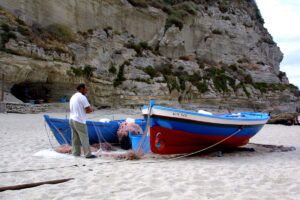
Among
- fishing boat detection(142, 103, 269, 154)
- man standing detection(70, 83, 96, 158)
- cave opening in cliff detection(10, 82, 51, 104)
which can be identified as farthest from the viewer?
cave opening in cliff detection(10, 82, 51, 104)

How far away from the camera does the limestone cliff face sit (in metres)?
24.0

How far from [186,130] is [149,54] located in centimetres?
2633

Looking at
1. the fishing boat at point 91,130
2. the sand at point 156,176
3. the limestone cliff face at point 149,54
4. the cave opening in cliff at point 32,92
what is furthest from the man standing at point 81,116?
the cave opening in cliff at point 32,92

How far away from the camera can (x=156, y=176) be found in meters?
5.62

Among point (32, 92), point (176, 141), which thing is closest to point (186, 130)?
point (176, 141)

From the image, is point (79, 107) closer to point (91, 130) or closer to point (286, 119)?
point (91, 130)

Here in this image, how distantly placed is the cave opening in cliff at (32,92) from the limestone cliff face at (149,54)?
723 millimetres

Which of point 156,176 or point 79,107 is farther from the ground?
point 79,107

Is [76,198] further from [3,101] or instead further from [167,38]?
[167,38]

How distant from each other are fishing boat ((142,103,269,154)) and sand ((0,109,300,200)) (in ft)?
1.32

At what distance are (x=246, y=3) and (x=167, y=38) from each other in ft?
68.9

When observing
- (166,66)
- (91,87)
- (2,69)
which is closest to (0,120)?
(2,69)


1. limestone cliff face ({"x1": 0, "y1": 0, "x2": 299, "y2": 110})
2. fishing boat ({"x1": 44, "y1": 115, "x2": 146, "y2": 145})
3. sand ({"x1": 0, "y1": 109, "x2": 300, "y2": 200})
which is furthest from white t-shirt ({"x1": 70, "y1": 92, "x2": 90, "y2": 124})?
limestone cliff face ({"x1": 0, "y1": 0, "x2": 299, "y2": 110})

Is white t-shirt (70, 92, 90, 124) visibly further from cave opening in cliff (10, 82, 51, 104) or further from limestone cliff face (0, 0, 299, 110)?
cave opening in cliff (10, 82, 51, 104)
